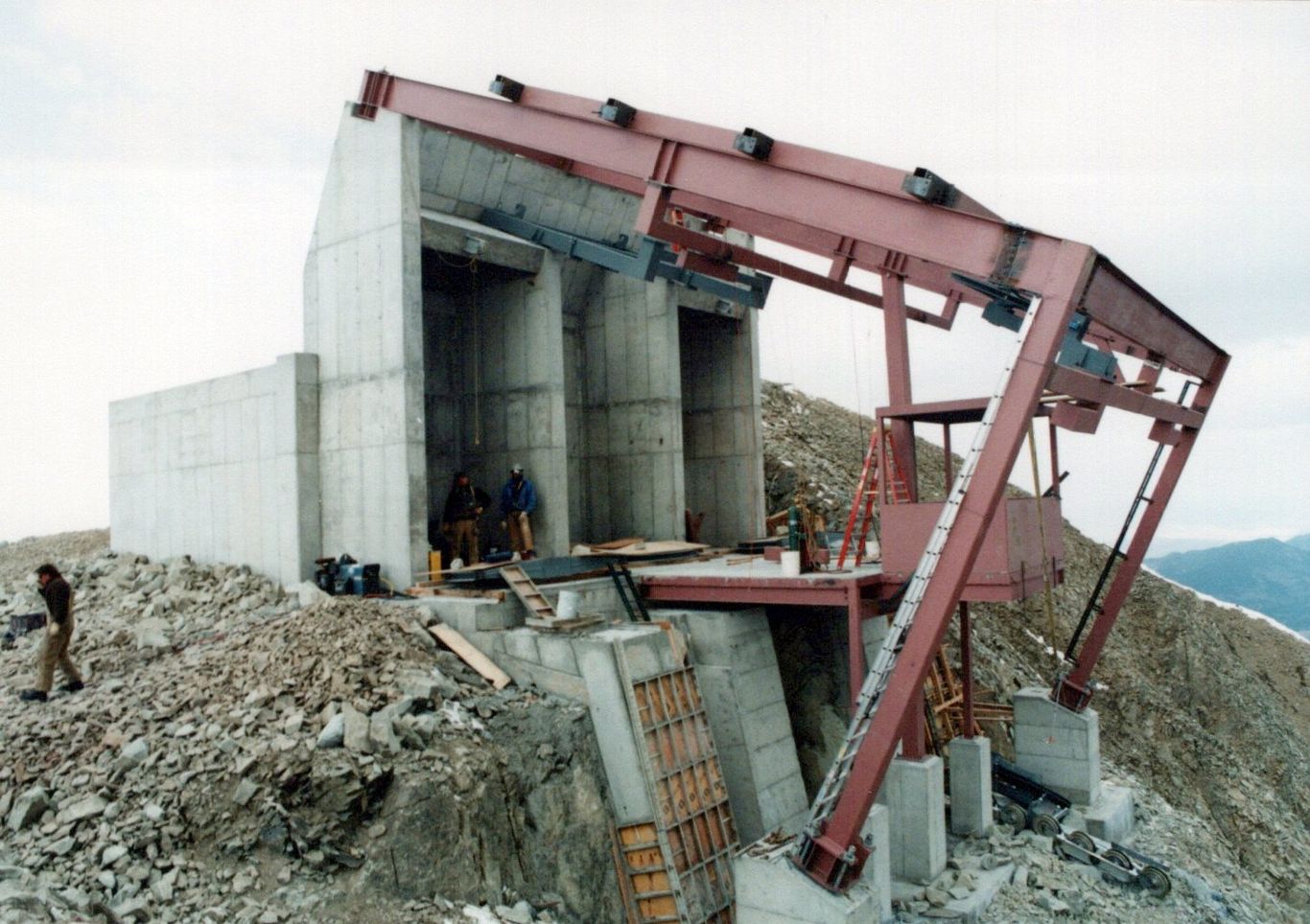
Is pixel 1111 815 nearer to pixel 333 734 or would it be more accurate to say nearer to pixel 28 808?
pixel 333 734

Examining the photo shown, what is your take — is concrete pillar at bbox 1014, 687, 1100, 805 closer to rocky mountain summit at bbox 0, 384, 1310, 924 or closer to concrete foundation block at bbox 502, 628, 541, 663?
rocky mountain summit at bbox 0, 384, 1310, 924

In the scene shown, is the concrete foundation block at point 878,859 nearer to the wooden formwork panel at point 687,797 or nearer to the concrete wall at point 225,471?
the wooden formwork panel at point 687,797

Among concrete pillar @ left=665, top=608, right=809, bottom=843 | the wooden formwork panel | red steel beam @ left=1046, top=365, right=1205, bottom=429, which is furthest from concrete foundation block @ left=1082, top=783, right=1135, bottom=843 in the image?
the wooden formwork panel

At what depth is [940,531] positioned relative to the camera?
10.0 meters

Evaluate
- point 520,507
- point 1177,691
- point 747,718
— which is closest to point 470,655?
Result: point 747,718

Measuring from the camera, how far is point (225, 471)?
17.7 meters

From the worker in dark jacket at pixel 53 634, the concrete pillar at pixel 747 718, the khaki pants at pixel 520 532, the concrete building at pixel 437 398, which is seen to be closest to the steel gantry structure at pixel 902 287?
the concrete building at pixel 437 398

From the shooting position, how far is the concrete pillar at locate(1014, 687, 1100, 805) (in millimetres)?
16250

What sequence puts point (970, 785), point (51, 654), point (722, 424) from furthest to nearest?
point (722, 424)
point (970, 785)
point (51, 654)

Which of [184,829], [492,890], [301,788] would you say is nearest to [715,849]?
[492,890]

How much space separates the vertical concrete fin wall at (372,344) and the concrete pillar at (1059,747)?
34.7 ft

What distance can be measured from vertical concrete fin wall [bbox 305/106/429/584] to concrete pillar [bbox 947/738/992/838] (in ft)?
28.1

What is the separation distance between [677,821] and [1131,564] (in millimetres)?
9056

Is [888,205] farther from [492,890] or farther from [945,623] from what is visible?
[492,890]
